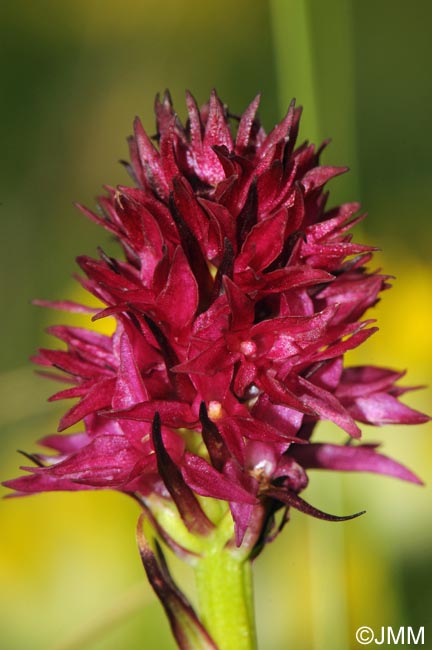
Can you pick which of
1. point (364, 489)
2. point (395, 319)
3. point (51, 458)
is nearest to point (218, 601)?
point (51, 458)

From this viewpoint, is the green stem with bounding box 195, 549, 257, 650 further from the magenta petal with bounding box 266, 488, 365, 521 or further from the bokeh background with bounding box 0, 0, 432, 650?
the bokeh background with bounding box 0, 0, 432, 650

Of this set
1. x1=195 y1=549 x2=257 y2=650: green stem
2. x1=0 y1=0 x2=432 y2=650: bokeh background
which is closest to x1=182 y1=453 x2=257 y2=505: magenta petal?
x1=195 y1=549 x2=257 y2=650: green stem

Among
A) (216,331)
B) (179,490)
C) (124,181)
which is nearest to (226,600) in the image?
(179,490)

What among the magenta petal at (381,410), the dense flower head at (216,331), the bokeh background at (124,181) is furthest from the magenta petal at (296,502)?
the bokeh background at (124,181)

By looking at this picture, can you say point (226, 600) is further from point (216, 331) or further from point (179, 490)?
point (216, 331)

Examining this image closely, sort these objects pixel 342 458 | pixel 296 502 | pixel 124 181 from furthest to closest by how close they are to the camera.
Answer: pixel 124 181 → pixel 342 458 → pixel 296 502

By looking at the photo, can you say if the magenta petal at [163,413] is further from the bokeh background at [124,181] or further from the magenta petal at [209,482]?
the bokeh background at [124,181]
